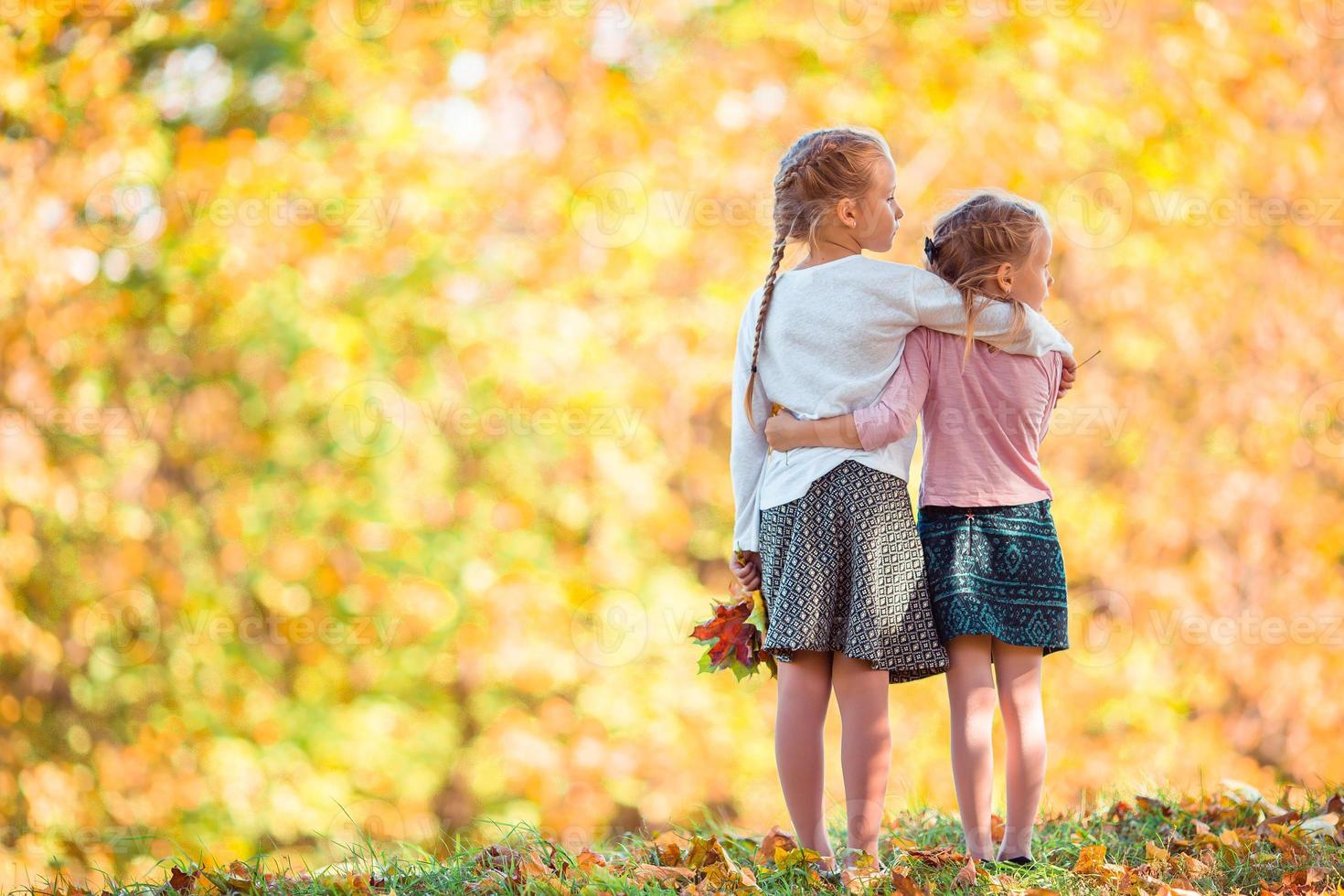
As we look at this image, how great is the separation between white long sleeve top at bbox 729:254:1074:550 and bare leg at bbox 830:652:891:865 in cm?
34

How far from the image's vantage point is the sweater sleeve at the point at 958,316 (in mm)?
2186

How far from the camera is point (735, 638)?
240 cm

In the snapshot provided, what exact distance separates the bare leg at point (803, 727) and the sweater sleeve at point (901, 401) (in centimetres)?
41

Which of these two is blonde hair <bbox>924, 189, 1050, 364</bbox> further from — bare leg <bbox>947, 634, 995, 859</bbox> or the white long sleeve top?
bare leg <bbox>947, 634, 995, 859</bbox>

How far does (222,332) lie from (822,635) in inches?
141

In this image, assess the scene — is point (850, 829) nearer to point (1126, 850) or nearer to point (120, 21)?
point (1126, 850)

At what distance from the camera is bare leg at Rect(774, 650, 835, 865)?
2.22 metres

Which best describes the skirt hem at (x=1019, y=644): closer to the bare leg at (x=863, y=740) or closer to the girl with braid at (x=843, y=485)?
the girl with braid at (x=843, y=485)

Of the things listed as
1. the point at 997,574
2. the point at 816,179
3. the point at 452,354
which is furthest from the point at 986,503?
the point at 452,354

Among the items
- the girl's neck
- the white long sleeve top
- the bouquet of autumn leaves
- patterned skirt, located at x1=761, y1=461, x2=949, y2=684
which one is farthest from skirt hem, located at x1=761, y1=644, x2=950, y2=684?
the girl's neck

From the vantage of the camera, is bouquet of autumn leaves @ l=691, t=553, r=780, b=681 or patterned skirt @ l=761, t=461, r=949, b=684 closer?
patterned skirt @ l=761, t=461, r=949, b=684

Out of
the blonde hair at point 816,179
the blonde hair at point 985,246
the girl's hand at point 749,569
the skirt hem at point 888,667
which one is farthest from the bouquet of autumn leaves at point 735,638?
the blonde hair at point 985,246

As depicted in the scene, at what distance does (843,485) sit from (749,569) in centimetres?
29

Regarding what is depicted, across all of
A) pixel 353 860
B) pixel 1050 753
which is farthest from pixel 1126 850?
pixel 1050 753
